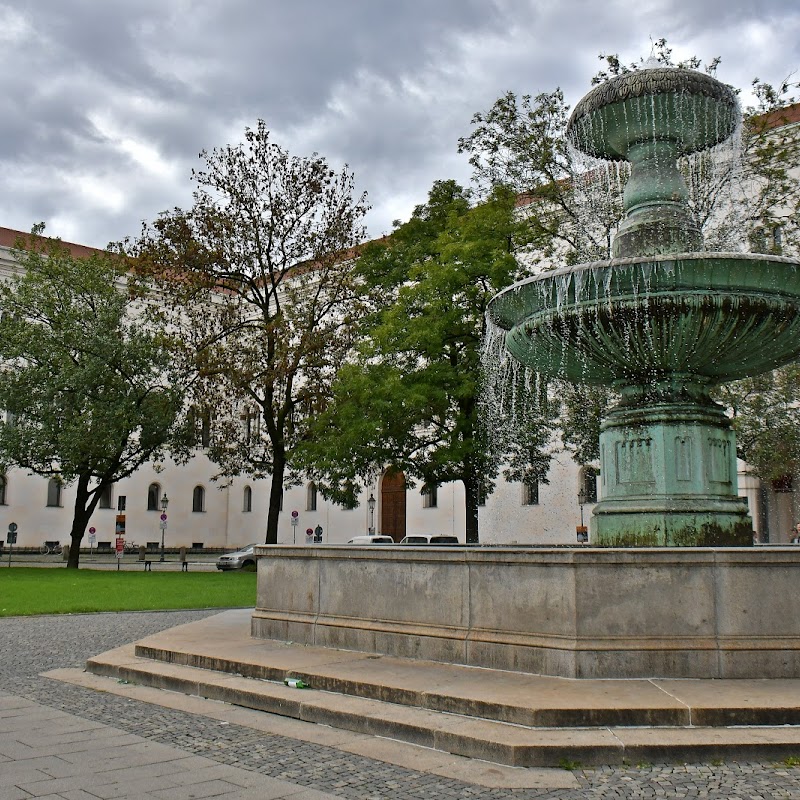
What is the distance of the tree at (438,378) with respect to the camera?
23.7 m

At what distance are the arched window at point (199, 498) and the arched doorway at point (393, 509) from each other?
547 inches

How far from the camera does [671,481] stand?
8656 millimetres

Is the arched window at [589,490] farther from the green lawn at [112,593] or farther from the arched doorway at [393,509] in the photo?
the green lawn at [112,593]

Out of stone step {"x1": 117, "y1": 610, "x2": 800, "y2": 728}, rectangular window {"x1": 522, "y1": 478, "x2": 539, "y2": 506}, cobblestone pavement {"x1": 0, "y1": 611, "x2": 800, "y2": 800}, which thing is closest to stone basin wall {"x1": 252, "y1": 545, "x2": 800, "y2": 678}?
stone step {"x1": 117, "y1": 610, "x2": 800, "y2": 728}

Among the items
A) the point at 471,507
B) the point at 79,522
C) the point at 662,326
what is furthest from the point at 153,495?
the point at 662,326

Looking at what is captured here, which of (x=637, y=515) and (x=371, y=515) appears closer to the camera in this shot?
(x=637, y=515)

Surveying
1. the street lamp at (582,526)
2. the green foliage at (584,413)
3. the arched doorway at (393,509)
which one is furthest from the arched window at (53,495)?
the green foliage at (584,413)

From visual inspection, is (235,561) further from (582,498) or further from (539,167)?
(539,167)

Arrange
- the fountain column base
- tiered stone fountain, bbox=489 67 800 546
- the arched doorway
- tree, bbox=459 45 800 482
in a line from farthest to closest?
the arched doorway, tree, bbox=459 45 800 482, the fountain column base, tiered stone fountain, bbox=489 67 800 546

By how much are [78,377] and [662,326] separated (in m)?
26.0

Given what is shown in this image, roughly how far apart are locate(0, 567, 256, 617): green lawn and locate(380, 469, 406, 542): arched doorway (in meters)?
22.6

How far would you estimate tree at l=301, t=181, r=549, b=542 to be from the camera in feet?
77.8

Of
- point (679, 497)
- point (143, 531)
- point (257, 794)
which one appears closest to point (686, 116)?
point (679, 497)

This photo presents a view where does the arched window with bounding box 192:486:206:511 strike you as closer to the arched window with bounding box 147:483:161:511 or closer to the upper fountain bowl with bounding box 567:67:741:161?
the arched window with bounding box 147:483:161:511
